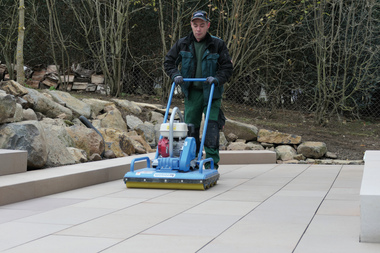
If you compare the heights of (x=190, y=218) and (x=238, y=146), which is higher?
(x=190, y=218)

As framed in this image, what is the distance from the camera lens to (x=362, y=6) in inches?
505

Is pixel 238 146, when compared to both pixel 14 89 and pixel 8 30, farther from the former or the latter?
pixel 8 30

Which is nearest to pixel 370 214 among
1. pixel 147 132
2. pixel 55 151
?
pixel 55 151

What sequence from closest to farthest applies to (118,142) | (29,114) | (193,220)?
1. (193,220)
2. (29,114)
3. (118,142)

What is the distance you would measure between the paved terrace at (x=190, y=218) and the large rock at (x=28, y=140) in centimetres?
29

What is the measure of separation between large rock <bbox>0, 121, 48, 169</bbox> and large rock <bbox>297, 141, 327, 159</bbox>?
211 inches

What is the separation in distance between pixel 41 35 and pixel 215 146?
29.6ft

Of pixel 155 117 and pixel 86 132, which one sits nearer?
pixel 86 132

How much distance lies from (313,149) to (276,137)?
0.82 metres

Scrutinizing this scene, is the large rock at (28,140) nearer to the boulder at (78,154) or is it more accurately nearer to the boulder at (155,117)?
the boulder at (78,154)

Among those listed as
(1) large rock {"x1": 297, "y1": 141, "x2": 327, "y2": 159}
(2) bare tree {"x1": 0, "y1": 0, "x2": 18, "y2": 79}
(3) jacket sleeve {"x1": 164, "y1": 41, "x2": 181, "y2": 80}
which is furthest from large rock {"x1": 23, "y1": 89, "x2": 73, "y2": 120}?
(2) bare tree {"x1": 0, "y1": 0, "x2": 18, "y2": 79}

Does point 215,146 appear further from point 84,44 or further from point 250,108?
point 84,44

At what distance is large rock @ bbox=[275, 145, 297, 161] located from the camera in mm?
10570

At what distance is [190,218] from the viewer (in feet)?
15.5
